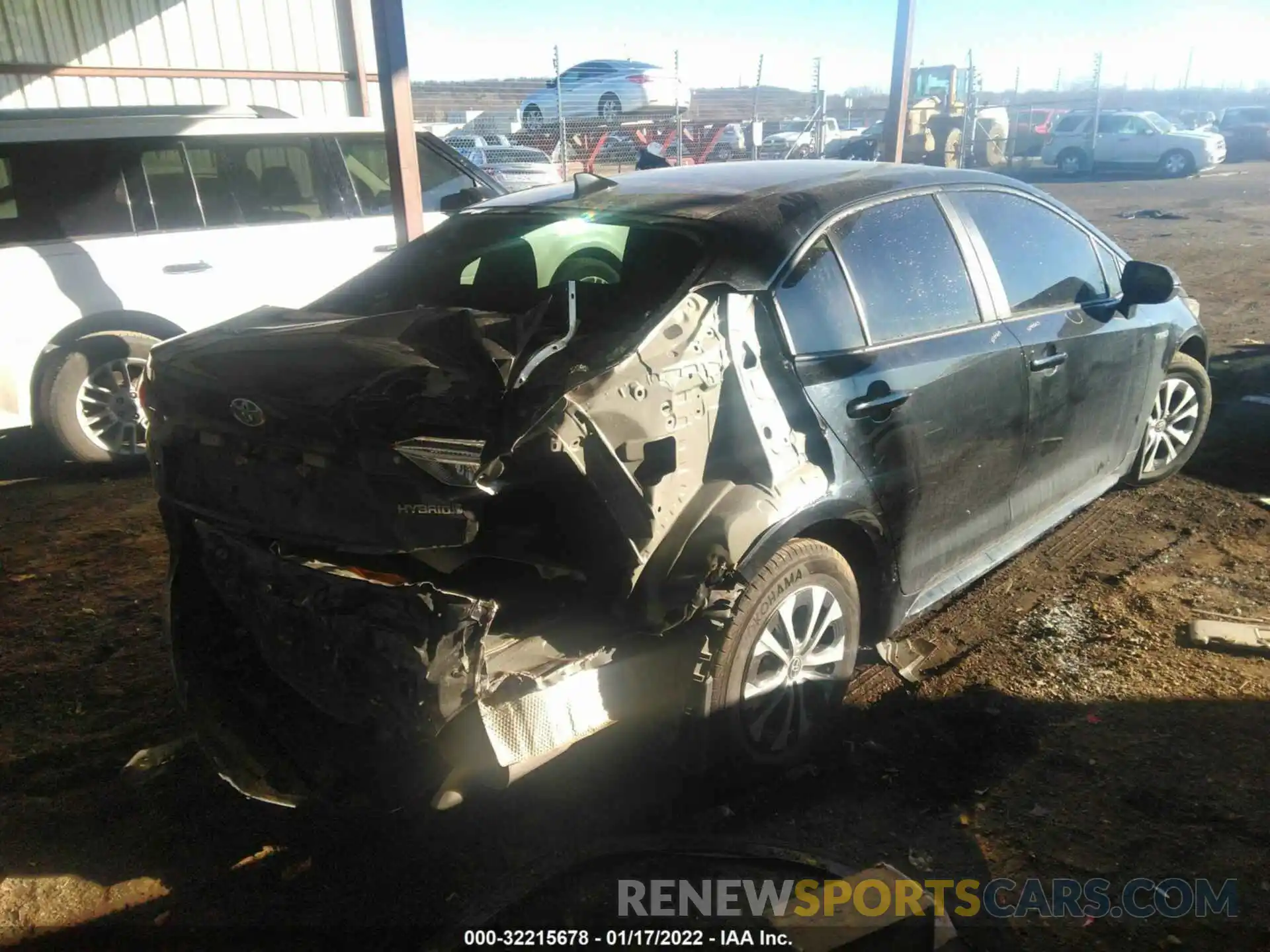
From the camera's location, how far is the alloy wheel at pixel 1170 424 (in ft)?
15.0

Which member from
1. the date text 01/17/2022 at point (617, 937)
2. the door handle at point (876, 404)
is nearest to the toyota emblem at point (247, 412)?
the date text 01/17/2022 at point (617, 937)

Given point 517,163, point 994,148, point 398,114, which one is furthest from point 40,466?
point 994,148

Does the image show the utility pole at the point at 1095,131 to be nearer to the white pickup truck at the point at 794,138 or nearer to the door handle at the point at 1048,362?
the white pickup truck at the point at 794,138

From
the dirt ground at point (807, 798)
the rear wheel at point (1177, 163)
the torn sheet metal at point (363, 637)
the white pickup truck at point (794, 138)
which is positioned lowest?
the rear wheel at point (1177, 163)

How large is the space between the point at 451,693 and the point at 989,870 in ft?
4.89

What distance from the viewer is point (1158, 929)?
226 cm

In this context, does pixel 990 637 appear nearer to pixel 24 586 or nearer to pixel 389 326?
pixel 389 326

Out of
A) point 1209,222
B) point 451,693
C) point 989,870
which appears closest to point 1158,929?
point 989,870

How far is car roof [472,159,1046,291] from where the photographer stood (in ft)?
8.87

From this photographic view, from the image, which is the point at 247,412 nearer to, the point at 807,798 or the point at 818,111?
the point at 807,798

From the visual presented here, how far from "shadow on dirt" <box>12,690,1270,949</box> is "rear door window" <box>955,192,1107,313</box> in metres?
1.55

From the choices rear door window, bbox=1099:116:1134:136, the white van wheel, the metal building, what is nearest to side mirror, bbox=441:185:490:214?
the white van wheel

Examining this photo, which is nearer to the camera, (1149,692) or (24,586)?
(1149,692)

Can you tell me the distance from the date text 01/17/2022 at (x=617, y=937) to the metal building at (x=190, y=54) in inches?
352
